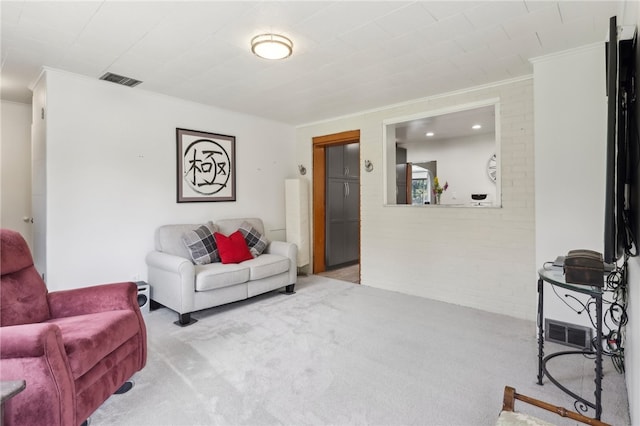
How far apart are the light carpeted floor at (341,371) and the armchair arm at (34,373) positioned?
0.38 metres

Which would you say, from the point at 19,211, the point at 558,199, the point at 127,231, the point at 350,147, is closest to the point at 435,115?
the point at 558,199

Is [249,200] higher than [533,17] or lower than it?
lower

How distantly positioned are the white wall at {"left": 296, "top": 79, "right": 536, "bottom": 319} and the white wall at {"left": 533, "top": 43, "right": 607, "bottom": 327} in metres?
0.42

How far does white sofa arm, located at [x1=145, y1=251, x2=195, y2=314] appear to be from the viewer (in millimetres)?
3096

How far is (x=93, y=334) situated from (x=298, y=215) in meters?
3.40

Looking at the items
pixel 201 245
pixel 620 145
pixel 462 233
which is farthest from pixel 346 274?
pixel 620 145

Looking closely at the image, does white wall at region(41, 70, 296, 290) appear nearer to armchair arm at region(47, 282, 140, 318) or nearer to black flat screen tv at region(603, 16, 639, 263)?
armchair arm at region(47, 282, 140, 318)

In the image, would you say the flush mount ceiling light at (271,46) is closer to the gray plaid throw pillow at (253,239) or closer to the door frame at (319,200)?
the gray plaid throw pillow at (253,239)

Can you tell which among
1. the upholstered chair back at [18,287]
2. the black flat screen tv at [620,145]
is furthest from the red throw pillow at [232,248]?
the black flat screen tv at [620,145]

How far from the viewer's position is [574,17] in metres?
2.21

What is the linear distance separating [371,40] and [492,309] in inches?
115

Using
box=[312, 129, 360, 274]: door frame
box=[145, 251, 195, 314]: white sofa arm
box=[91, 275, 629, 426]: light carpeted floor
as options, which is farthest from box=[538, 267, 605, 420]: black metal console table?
box=[312, 129, 360, 274]: door frame

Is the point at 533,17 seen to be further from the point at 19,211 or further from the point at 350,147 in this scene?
the point at 19,211

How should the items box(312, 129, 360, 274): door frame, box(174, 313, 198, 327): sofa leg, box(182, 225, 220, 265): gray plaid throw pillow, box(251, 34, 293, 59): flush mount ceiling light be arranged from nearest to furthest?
box(251, 34, 293, 59): flush mount ceiling light, box(174, 313, 198, 327): sofa leg, box(182, 225, 220, 265): gray plaid throw pillow, box(312, 129, 360, 274): door frame
